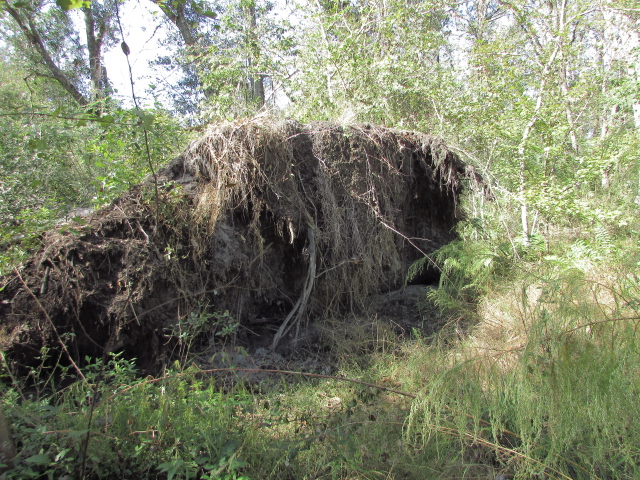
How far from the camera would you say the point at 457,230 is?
585 centimetres

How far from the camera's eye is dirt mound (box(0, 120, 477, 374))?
132 inches

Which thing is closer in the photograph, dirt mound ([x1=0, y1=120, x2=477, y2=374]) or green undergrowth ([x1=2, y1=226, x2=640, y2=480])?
green undergrowth ([x1=2, y1=226, x2=640, y2=480])

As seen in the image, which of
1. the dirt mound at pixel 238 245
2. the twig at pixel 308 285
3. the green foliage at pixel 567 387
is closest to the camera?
the green foliage at pixel 567 387

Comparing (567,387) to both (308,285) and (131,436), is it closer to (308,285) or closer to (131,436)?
(131,436)

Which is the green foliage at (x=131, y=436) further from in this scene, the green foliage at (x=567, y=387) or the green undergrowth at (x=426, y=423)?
the green foliage at (x=567, y=387)

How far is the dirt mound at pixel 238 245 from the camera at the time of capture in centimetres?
334

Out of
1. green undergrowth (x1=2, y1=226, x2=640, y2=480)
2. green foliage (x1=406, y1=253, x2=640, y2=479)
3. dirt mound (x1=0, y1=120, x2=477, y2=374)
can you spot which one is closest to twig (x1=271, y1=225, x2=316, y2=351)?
dirt mound (x1=0, y1=120, x2=477, y2=374)

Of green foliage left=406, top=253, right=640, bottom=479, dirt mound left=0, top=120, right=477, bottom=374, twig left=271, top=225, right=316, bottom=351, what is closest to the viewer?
green foliage left=406, top=253, right=640, bottom=479

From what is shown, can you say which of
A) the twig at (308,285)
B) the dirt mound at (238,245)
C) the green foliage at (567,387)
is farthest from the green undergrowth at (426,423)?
the twig at (308,285)

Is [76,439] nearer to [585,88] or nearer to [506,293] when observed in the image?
[506,293]

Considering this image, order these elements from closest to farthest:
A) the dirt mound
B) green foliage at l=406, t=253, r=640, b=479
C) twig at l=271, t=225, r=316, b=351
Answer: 1. green foliage at l=406, t=253, r=640, b=479
2. the dirt mound
3. twig at l=271, t=225, r=316, b=351

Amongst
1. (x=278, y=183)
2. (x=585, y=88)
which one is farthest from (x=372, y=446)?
(x=585, y=88)

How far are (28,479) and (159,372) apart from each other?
1594mm

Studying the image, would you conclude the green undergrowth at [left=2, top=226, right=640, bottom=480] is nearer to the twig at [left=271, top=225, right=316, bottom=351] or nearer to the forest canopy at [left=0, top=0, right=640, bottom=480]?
the forest canopy at [left=0, top=0, right=640, bottom=480]
